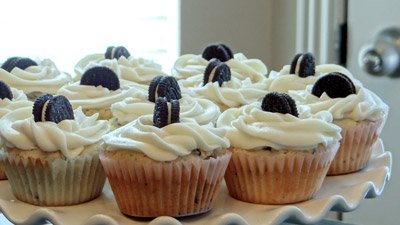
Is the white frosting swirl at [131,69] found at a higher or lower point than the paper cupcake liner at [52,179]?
higher

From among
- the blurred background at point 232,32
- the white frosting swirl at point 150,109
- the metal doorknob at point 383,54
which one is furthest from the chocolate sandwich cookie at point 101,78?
the metal doorknob at point 383,54

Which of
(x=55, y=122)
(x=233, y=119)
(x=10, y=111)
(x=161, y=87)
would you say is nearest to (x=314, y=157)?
(x=233, y=119)

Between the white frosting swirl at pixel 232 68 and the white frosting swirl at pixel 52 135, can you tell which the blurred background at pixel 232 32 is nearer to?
the white frosting swirl at pixel 232 68

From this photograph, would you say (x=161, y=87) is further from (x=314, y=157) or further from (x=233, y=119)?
(x=314, y=157)

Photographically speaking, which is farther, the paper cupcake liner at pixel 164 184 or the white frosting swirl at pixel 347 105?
the white frosting swirl at pixel 347 105

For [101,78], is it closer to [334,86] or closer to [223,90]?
[223,90]

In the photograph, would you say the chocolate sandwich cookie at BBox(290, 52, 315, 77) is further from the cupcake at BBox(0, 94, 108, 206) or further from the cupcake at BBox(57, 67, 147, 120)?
the cupcake at BBox(0, 94, 108, 206)

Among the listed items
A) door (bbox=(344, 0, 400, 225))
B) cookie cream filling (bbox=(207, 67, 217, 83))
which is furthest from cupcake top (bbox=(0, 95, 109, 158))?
door (bbox=(344, 0, 400, 225))
